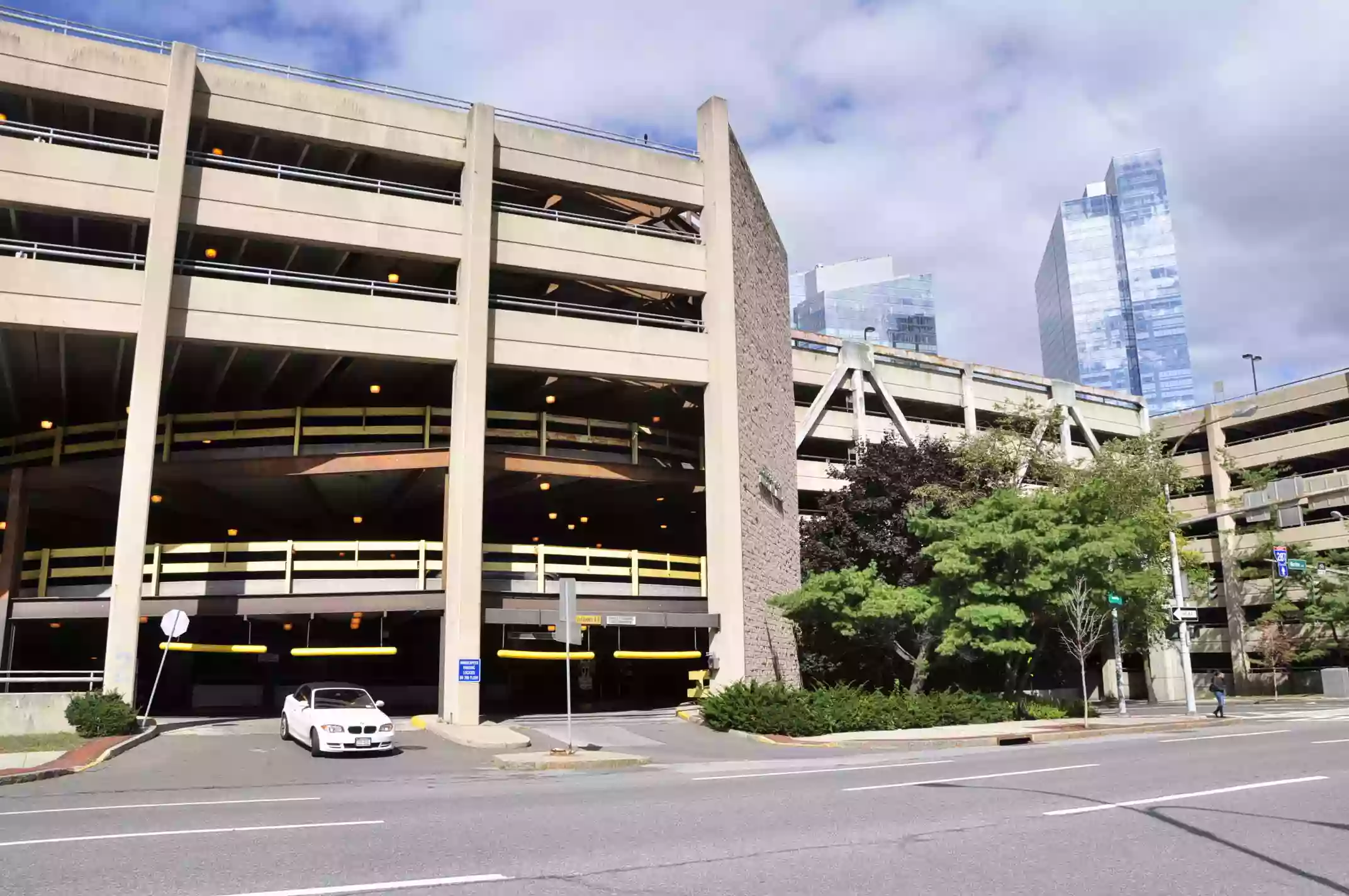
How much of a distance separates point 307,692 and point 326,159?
Result: 1694cm

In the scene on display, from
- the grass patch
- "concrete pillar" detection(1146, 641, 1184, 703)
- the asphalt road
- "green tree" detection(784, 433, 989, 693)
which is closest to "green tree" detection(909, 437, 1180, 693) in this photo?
"green tree" detection(784, 433, 989, 693)

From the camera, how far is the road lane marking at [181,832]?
918cm

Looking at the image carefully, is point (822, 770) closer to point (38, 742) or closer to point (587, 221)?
point (38, 742)

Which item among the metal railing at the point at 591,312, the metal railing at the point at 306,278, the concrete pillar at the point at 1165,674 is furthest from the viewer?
the concrete pillar at the point at 1165,674

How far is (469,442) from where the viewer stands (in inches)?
1063

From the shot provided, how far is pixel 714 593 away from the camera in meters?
29.6

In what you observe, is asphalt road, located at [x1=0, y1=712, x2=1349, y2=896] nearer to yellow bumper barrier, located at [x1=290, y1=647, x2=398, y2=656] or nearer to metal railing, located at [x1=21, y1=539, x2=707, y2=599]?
yellow bumper barrier, located at [x1=290, y1=647, x2=398, y2=656]

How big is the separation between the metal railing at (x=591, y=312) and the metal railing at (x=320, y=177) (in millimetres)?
3500

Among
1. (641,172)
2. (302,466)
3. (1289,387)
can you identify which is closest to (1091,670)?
(1289,387)

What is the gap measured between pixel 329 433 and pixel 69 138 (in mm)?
9733

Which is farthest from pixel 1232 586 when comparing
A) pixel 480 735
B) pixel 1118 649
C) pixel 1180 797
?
pixel 1180 797

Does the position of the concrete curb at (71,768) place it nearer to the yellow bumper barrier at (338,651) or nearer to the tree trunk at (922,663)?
the yellow bumper barrier at (338,651)

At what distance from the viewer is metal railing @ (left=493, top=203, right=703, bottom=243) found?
29.9 metres

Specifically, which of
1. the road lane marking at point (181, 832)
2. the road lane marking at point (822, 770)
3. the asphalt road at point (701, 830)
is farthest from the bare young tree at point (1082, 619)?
the road lane marking at point (181, 832)
